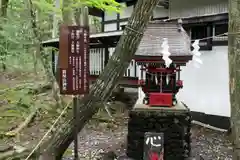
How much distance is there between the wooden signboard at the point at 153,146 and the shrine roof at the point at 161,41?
→ 2009 mm

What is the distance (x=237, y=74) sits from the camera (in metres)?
5.04

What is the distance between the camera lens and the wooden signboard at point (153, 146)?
724cm

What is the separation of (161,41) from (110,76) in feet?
9.60

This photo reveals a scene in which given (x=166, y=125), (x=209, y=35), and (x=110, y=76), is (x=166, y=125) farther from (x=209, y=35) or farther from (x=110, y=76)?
(x=209, y=35)

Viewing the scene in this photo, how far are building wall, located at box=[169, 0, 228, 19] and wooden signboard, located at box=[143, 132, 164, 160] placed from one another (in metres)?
5.56

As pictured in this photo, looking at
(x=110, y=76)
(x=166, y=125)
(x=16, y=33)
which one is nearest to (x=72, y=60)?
(x=110, y=76)

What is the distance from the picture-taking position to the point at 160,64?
7.58 meters

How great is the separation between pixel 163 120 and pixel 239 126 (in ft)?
8.67

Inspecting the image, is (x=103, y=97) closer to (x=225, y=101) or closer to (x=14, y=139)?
(x=14, y=139)

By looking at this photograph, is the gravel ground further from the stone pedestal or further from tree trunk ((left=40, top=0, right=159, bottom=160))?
tree trunk ((left=40, top=0, right=159, bottom=160))

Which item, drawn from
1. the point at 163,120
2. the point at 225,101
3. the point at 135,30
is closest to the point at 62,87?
the point at 135,30

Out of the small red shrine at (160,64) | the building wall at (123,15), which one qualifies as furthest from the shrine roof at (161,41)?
the building wall at (123,15)

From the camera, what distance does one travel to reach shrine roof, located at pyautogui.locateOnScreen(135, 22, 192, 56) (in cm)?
737

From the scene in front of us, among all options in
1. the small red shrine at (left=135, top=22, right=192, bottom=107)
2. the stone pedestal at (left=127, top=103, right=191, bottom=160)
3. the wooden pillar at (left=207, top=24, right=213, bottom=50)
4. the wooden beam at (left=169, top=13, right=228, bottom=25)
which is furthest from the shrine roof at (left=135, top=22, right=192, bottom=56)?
the wooden pillar at (left=207, top=24, right=213, bottom=50)
